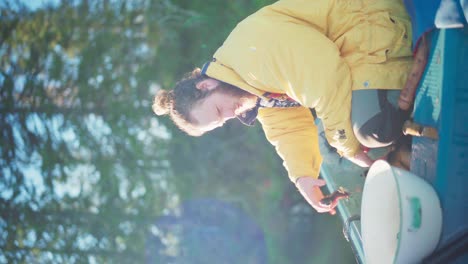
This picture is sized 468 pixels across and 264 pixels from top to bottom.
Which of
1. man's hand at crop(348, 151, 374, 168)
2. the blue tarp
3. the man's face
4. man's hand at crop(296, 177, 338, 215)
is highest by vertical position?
the blue tarp

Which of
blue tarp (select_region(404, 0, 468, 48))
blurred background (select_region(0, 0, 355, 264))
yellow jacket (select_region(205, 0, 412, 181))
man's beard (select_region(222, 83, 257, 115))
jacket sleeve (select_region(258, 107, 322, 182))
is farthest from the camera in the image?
blurred background (select_region(0, 0, 355, 264))

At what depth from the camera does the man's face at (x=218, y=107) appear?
5.86ft

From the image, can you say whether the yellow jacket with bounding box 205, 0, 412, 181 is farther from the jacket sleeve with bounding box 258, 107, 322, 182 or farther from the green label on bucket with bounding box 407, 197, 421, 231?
the green label on bucket with bounding box 407, 197, 421, 231

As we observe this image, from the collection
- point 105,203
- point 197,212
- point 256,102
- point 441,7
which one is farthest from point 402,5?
point 105,203

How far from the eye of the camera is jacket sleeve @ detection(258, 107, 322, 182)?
2.01 meters

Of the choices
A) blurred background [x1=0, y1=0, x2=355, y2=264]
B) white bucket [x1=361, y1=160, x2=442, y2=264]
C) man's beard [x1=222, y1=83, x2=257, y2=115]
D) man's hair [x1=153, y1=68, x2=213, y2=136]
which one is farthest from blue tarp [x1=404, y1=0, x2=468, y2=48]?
blurred background [x1=0, y1=0, x2=355, y2=264]

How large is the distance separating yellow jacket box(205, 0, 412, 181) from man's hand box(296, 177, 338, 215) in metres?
0.18

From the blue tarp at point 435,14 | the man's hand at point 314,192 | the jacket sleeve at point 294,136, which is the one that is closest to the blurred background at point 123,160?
the jacket sleeve at point 294,136

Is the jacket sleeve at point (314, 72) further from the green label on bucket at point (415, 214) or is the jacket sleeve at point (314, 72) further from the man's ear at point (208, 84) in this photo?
the green label on bucket at point (415, 214)

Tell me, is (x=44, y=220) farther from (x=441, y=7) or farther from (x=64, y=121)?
(x=441, y=7)

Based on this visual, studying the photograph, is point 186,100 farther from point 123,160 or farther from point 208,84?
point 123,160

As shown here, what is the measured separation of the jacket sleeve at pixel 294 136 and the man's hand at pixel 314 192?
0.05 m

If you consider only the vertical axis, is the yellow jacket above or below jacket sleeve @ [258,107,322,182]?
above

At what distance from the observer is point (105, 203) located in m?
4.55
